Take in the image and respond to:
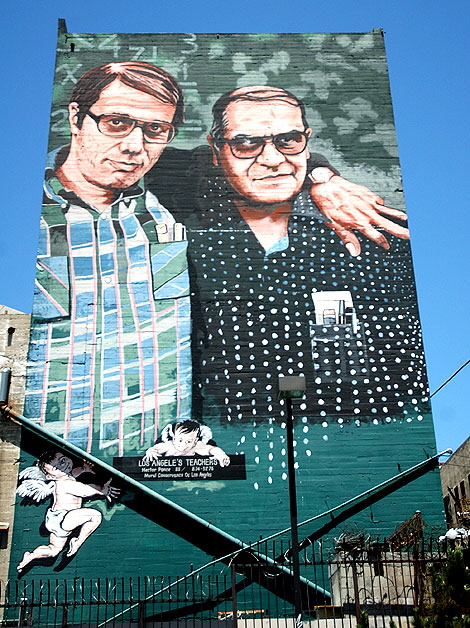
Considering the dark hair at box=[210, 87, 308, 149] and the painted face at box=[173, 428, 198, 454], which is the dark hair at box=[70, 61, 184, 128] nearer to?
the dark hair at box=[210, 87, 308, 149]

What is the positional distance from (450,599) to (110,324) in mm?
15158

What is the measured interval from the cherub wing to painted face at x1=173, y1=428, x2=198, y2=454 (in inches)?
152

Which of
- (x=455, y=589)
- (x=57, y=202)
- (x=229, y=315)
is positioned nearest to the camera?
(x=455, y=589)

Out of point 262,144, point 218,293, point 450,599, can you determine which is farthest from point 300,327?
point 450,599

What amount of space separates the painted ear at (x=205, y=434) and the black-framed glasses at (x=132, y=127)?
35.6 feet

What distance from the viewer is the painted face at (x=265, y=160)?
1023 inches

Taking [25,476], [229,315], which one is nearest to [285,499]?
[229,315]

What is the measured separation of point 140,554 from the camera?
20.6m

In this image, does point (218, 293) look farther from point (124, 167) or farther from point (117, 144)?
point (117, 144)

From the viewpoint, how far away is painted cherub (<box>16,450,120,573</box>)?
67.9 feet

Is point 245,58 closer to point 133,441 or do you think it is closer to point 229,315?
point 229,315

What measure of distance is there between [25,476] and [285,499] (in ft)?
25.5

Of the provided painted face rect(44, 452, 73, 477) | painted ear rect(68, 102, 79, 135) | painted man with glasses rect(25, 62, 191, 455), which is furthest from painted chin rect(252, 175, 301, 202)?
painted face rect(44, 452, 73, 477)

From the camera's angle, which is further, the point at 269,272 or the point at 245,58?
the point at 245,58
